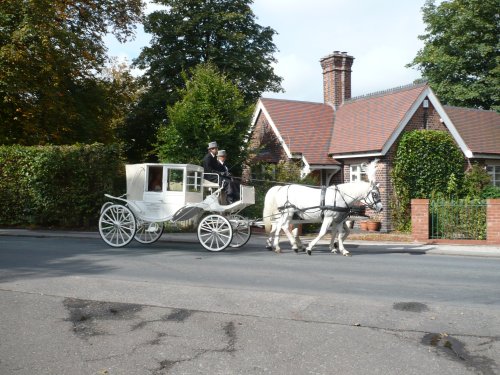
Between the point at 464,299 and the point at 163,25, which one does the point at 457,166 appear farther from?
the point at 163,25

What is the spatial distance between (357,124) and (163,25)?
49.4ft

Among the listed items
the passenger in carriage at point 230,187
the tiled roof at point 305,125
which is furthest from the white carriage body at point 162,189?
the tiled roof at point 305,125

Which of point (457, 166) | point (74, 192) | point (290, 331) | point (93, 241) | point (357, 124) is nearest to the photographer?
point (290, 331)

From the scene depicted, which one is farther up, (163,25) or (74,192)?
(163,25)

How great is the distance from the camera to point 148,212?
13039 mm

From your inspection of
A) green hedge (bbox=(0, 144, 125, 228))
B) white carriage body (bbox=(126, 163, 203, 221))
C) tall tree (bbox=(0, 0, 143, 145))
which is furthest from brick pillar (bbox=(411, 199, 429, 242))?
tall tree (bbox=(0, 0, 143, 145))

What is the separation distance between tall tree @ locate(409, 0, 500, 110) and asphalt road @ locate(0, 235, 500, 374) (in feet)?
92.8

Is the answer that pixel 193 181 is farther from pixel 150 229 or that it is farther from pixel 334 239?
pixel 334 239

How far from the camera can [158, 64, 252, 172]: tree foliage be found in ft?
67.8

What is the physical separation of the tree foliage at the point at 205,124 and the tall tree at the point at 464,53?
21.4 metres

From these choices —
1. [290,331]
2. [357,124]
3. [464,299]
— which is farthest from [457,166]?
[290,331]

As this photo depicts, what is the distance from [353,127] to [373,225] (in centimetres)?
614

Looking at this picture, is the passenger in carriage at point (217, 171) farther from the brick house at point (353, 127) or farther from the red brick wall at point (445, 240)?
the brick house at point (353, 127)

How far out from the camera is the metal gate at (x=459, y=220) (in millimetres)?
17609
